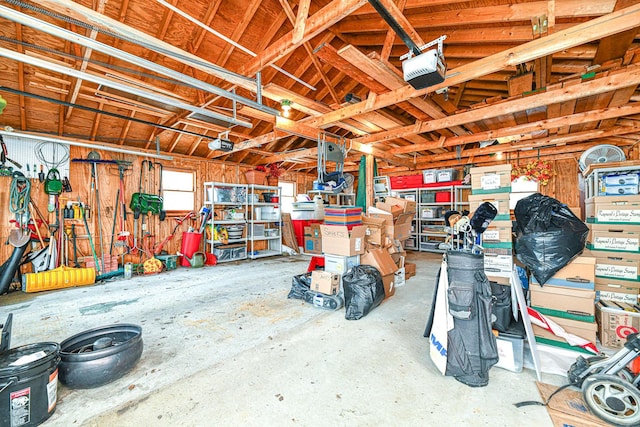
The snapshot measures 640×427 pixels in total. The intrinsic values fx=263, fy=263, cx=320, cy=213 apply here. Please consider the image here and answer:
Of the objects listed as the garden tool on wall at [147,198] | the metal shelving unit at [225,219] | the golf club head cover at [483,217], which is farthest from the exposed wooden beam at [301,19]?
the garden tool on wall at [147,198]

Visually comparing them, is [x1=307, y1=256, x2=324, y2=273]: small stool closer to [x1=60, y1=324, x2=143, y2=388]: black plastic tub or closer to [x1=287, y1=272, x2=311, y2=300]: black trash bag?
[x1=287, y1=272, x2=311, y2=300]: black trash bag

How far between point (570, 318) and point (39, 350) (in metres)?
4.11

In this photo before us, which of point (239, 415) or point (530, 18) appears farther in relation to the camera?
point (530, 18)

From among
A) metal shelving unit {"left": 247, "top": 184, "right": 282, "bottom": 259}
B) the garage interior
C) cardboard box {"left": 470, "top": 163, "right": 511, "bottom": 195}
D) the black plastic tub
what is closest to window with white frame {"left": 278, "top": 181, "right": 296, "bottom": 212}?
metal shelving unit {"left": 247, "top": 184, "right": 282, "bottom": 259}

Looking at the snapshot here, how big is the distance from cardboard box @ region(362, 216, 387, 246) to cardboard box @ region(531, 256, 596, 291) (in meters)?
2.07

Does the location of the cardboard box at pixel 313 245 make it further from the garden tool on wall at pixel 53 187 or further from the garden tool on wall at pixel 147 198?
the garden tool on wall at pixel 53 187

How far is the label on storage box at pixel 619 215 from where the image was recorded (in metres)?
2.65

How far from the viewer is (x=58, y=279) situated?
4.42m

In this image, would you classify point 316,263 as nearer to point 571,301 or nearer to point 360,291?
point 360,291

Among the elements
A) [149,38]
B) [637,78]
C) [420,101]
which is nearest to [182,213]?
[149,38]

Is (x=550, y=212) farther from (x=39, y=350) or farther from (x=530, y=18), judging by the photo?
(x=39, y=350)

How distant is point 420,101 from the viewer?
12.6 feet

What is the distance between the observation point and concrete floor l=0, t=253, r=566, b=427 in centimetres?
166

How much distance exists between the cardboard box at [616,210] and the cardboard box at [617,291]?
617 millimetres
